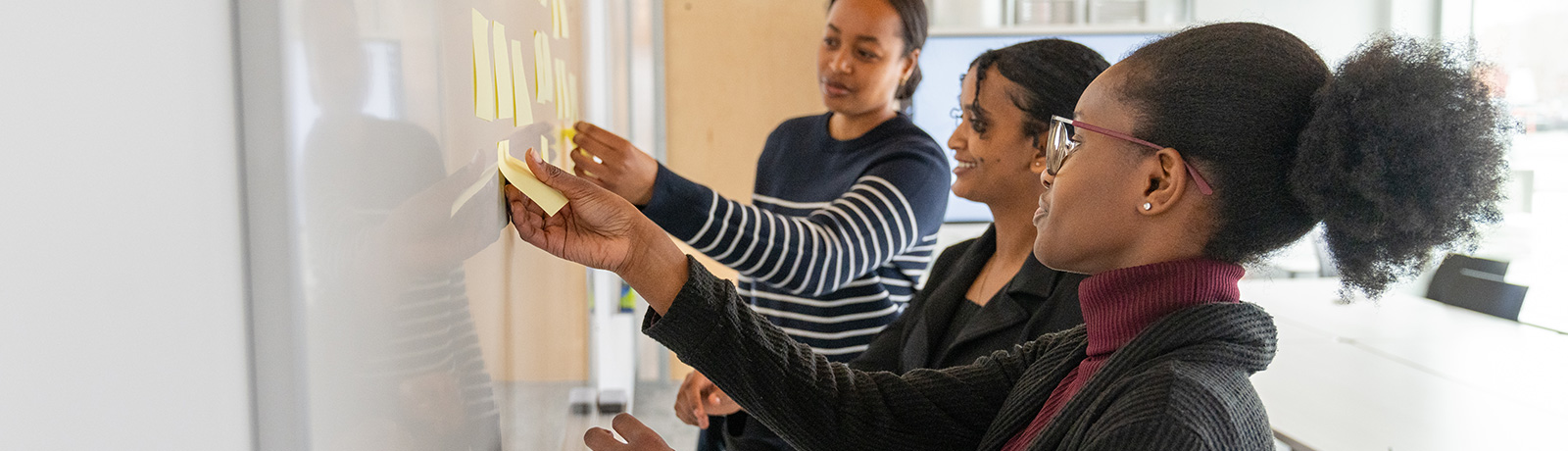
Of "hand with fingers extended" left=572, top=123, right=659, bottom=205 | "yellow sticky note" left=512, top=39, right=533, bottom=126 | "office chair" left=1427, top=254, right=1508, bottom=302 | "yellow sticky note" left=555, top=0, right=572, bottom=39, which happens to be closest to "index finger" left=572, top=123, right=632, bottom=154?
"hand with fingers extended" left=572, top=123, right=659, bottom=205

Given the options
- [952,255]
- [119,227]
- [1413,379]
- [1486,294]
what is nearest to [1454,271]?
[1486,294]

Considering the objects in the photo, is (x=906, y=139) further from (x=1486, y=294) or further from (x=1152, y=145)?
(x=1486, y=294)

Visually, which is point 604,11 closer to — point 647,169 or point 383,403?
point 647,169

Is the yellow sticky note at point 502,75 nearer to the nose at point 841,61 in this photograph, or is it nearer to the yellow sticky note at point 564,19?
the yellow sticky note at point 564,19

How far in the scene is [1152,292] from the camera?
84cm

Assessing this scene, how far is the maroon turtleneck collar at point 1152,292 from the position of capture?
826 millimetres

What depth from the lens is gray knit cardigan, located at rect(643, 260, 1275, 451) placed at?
69 cm

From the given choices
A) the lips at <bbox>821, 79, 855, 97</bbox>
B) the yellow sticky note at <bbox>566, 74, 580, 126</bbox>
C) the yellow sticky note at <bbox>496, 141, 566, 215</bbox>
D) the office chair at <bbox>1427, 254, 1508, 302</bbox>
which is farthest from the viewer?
the office chair at <bbox>1427, 254, 1508, 302</bbox>

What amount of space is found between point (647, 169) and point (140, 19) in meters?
0.82

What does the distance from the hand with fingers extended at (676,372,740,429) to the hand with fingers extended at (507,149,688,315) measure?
1.91 ft

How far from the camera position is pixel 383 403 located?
19.7 inches

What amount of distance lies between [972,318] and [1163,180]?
475 mm

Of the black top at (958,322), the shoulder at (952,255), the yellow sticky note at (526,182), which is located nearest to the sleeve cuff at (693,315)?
the yellow sticky note at (526,182)

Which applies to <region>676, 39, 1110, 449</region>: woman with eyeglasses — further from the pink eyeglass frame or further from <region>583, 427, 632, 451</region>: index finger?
<region>583, 427, 632, 451</region>: index finger
